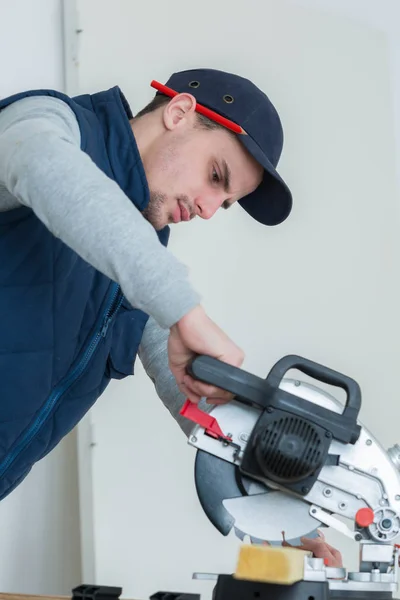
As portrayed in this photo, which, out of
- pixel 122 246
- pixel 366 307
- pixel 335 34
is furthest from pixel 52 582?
pixel 335 34

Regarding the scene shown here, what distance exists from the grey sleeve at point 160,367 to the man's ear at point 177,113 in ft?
1.16

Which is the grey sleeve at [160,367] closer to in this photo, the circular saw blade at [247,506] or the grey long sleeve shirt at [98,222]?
the circular saw blade at [247,506]

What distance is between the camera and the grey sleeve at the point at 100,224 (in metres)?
0.85

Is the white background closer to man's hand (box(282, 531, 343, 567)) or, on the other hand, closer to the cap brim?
the cap brim

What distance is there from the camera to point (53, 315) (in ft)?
4.01

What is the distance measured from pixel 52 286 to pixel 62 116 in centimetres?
26

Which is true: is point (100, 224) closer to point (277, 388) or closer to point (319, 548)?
point (277, 388)

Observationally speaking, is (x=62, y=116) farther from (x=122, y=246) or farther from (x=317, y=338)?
(x=317, y=338)

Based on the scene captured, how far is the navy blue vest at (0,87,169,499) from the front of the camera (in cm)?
118

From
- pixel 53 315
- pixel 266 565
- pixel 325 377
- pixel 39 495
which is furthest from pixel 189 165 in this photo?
pixel 39 495

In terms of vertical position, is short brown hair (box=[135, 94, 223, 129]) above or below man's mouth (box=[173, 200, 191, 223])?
above

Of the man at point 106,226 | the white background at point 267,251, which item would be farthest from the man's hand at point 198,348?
the white background at point 267,251

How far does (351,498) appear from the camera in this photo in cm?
102

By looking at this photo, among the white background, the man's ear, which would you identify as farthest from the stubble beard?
the white background
